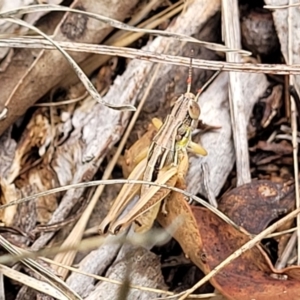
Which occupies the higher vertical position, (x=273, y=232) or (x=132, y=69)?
(x=132, y=69)

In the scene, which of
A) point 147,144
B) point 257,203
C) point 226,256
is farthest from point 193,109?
point 226,256

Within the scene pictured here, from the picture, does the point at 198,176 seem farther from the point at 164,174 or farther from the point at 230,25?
the point at 230,25

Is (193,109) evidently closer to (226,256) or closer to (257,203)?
(257,203)

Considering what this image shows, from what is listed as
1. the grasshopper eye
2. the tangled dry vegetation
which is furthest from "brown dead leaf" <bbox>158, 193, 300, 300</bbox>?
the grasshopper eye

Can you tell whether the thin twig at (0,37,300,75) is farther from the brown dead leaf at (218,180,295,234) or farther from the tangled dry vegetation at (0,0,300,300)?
the brown dead leaf at (218,180,295,234)

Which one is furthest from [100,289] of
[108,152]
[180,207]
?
[108,152]
